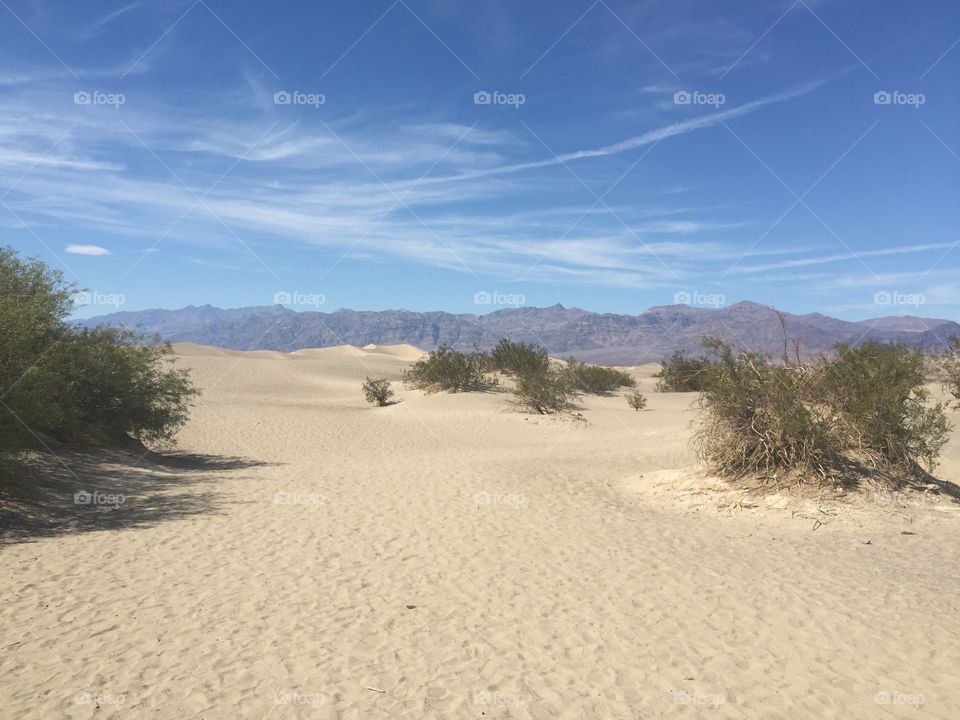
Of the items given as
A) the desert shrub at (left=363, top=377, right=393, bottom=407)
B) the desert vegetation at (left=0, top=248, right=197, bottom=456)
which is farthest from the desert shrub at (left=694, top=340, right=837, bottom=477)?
the desert shrub at (left=363, top=377, right=393, bottom=407)

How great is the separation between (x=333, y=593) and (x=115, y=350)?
1036cm

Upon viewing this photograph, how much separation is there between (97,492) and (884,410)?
13137mm

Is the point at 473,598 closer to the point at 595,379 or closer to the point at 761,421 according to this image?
the point at 761,421

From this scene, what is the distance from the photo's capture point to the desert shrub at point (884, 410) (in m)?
9.99

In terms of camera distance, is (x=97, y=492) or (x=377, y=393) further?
(x=377, y=393)

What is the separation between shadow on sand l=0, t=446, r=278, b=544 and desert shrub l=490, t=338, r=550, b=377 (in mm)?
18484

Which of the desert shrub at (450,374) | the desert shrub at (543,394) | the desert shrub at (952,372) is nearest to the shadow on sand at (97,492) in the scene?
the desert shrub at (543,394)

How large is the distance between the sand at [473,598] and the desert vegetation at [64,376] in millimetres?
1179

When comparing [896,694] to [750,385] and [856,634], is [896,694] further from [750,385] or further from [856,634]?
[750,385]

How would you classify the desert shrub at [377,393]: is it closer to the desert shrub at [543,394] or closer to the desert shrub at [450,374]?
the desert shrub at [450,374]

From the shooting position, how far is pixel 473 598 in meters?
6.50

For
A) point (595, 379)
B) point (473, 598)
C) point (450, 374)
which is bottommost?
point (473, 598)

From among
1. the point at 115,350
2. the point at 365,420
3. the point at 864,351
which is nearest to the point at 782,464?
the point at 864,351

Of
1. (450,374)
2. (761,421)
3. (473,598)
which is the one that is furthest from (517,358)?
(473,598)
